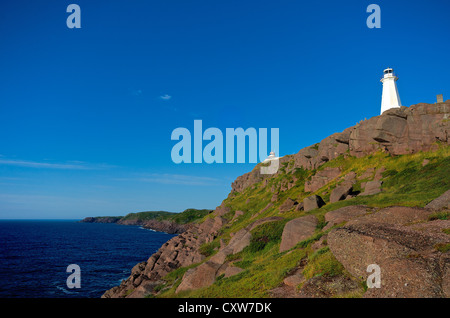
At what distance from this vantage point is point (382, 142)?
46.4 metres

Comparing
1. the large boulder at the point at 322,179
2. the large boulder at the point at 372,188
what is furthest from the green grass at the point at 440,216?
the large boulder at the point at 322,179

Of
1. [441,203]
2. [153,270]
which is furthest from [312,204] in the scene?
[153,270]

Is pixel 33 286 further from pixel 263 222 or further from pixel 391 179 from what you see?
pixel 391 179

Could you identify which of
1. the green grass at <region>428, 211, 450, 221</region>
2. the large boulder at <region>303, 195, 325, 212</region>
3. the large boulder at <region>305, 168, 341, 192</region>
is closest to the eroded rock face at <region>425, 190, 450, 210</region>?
the green grass at <region>428, 211, 450, 221</region>

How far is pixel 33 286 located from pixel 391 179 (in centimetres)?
6894

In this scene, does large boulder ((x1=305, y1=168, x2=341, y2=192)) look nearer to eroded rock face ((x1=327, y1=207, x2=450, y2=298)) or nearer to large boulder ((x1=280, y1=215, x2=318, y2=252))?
large boulder ((x1=280, y1=215, x2=318, y2=252))

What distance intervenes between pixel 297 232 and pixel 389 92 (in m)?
63.8

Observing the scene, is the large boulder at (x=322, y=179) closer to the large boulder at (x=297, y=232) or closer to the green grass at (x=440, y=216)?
the large boulder at (x=297, y=232)

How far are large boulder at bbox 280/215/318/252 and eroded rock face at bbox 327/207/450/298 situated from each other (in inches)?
380

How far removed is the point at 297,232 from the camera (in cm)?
2572

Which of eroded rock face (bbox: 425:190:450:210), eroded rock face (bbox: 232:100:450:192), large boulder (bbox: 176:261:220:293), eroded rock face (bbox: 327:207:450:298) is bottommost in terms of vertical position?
large boulder (bbox: 176:261:220:293)

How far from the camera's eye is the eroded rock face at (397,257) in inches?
414

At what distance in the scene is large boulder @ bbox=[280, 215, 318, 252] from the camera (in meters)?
25.1
